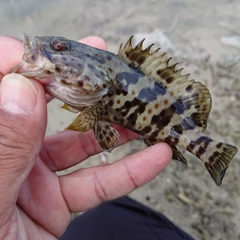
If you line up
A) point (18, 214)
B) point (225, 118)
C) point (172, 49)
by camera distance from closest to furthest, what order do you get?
point (18, 214) < point (225, 118) < point (172, 49)

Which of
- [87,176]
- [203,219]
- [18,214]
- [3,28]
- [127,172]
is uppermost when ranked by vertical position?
[127,172]

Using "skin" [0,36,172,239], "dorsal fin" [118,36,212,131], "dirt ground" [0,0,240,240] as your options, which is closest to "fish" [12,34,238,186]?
"dorsal fin" [118,36,212,131]

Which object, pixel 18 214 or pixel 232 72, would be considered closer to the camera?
pixel 18 214

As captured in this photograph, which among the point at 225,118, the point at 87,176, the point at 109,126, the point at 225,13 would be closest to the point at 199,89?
the point at 109,126

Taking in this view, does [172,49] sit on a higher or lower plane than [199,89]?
lower

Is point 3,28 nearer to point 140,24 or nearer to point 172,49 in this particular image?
point 140,24

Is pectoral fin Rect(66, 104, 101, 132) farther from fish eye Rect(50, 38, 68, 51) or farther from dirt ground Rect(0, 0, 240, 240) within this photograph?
dirt ground Rect(0, 0, 240, 240)

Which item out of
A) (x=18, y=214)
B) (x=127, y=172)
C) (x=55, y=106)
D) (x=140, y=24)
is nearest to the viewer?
(x=18, y=214)

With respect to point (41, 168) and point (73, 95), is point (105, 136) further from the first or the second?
point (41, 168)
